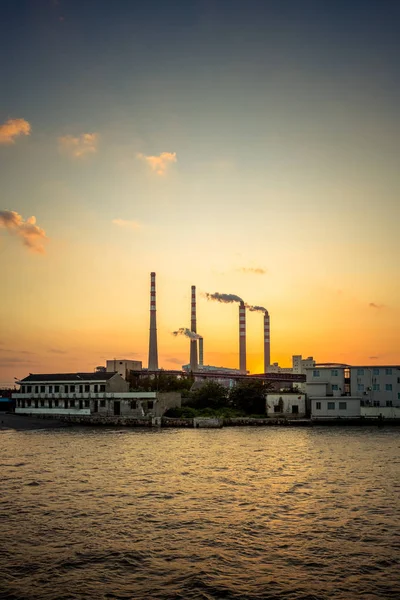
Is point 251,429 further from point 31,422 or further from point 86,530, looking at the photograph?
point 86,530

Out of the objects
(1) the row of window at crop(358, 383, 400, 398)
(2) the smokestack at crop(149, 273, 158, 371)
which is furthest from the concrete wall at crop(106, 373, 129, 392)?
(2) the smokestack at crop(149, 273, 158, 371)

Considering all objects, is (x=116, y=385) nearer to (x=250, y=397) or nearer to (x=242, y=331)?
(x=250, y=397)

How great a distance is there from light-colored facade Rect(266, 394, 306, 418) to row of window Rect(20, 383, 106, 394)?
89.8 feet

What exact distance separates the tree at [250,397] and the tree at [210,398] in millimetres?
2166

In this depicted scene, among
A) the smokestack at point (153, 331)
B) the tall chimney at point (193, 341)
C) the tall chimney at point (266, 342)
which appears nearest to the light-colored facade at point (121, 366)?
the smokestack at point (153, 331)

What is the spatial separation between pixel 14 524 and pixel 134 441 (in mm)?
34431

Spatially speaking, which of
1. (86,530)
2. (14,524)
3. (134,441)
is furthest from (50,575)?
(134,441)

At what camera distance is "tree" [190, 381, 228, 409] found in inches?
3531

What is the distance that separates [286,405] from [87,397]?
1281 inches

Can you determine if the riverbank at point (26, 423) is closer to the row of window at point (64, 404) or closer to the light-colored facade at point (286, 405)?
the row of window at point (64, 404)

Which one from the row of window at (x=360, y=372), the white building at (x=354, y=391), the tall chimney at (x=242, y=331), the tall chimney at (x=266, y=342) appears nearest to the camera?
the white building at (x=354, y=391)

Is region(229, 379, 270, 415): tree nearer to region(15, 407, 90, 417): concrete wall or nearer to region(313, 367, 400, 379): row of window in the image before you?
region(313, 367, 400, 379): row of window

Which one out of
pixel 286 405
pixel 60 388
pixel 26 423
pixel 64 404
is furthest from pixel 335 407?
pixel 26 423

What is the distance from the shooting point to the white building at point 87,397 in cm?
8319
